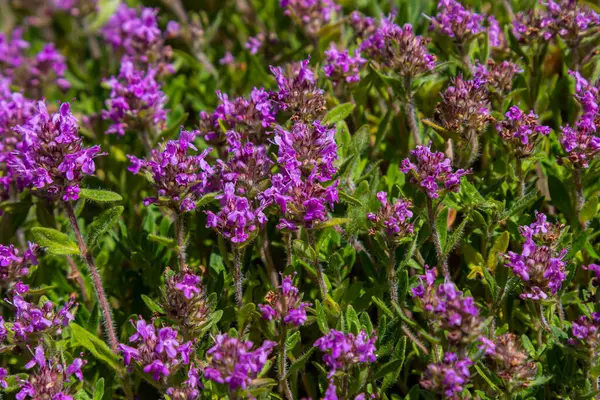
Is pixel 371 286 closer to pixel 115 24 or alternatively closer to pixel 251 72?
pixel 251 72

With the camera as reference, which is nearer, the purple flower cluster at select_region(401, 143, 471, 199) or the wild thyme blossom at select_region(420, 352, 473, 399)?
the wild thyme blossom at select_region(420, 352, 473, 399)

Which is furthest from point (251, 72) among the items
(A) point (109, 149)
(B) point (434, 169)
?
(B) point (434, 169)

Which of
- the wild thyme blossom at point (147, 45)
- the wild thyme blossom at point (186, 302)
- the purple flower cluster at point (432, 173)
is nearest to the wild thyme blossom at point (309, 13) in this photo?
the wild thyme blossom at point (147, 45)

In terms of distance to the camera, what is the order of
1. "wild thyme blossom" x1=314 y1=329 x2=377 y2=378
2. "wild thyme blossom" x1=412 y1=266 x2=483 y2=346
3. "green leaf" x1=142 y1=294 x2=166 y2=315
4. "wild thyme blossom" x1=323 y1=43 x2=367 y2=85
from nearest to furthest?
1. "wild thyme blossom" x1=412 y1=266 x2=483 y2=346
2. "wild thyme blossom" x1=314 y1=329 x2=377 y2=378
3. "green leaf" x1=142 y1=294 x2=166 y2=315
4. "wild thyme blossom" x1=323 y1=43 x2=367 y2=85

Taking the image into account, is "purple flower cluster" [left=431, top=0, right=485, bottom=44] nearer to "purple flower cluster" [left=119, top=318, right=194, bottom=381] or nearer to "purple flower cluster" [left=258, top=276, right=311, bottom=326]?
"purple flower cluster" [left=258, top=276, right=311, bottom=326]

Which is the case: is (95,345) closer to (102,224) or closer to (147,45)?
(102,224)

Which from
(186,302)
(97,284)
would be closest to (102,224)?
(97,284)

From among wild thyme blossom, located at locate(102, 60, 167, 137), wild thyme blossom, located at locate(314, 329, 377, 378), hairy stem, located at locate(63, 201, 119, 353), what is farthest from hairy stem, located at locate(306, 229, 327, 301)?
wild thyme blossom, located at locate(102, 60, 167, 137)
